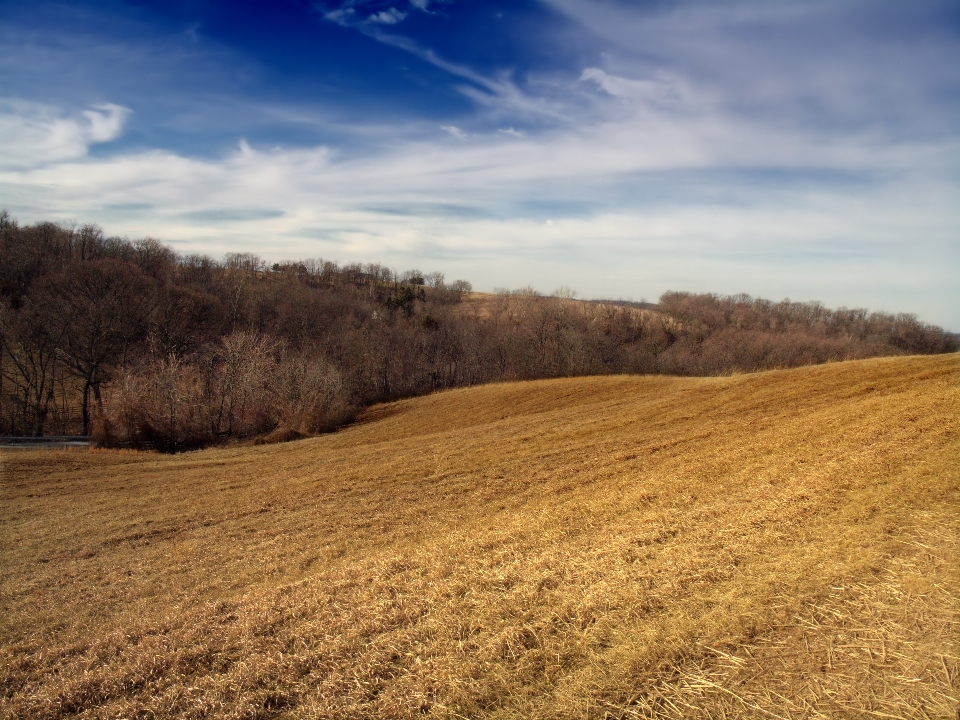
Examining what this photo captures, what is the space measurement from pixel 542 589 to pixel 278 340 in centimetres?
4439

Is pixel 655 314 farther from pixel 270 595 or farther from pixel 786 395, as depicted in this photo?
pixel 270 595

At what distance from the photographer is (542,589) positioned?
544 centimetres

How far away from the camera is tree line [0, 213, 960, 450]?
1344 inches

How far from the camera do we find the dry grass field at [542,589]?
12.1 ft

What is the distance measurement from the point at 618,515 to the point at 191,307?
183 ft

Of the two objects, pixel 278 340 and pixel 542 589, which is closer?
pixel 542 589

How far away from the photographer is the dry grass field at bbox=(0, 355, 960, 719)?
146 inches

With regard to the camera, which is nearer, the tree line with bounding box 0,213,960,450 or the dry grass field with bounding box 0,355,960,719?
the dry grass field with bounding box 0,355,960,719

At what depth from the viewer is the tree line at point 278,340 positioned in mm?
34125

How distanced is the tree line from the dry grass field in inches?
795

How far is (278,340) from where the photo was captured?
46062 mm

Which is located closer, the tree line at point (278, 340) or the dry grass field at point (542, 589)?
the dry grass field at point (542, 589)

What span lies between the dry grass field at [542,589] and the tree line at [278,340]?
20.2 meters

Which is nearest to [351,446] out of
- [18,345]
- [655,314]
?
[18,345]
